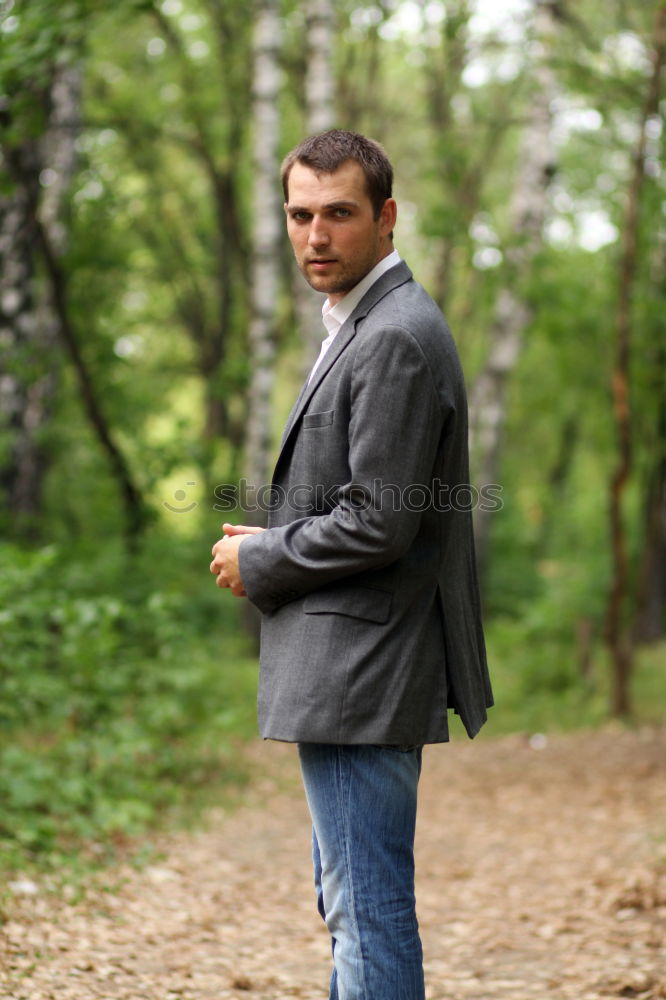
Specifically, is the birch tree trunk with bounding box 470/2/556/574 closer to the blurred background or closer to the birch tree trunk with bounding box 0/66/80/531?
the blurred background

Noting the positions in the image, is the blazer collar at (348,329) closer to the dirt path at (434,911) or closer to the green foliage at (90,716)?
the dirt path at (434,911)

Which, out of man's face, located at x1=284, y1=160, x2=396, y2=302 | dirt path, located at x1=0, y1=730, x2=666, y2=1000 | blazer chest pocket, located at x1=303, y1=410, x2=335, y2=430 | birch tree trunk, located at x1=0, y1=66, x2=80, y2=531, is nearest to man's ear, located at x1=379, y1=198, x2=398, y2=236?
man's face, located at x1=284, y1=160, x2=396, y2=302

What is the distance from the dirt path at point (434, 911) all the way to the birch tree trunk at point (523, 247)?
18.9 feet

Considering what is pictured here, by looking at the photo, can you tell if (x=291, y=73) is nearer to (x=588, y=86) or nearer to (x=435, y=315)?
(x=588, y=86)

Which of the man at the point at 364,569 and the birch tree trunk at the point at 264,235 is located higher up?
the birch tree trunk at the point at 264,235

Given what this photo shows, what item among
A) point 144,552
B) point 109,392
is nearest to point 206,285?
point 109,392

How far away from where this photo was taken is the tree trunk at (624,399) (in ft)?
30.7

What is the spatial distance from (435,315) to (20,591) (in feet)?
12.6

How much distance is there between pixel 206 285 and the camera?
24.4 m

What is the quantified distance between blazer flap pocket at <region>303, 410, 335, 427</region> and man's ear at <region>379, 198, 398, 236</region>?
1.62 feet

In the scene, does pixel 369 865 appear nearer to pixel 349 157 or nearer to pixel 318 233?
pixel 318 233

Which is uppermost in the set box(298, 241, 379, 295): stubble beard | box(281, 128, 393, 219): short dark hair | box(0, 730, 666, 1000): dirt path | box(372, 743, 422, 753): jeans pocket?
box(281, 128, 393, 219): short dark hair

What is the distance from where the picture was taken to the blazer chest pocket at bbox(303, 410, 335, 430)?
268 centimetres

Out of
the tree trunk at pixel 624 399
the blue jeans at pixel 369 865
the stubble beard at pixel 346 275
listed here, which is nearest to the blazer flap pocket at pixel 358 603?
the blue jeans at pixel 369 865
